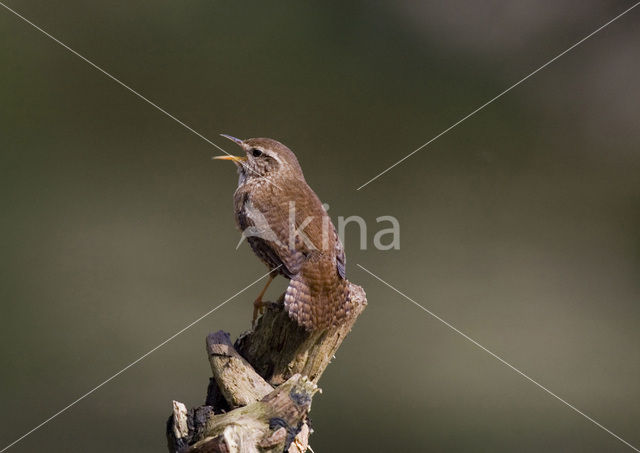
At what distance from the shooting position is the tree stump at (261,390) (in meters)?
2.01

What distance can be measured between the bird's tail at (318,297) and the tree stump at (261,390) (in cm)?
6

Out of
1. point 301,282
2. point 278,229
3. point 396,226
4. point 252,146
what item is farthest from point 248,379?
point 396,226

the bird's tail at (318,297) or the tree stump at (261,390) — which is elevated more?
the bird's tail at (318,297)

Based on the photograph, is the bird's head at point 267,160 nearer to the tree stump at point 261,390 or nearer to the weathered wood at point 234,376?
the tree stump at point 261,390

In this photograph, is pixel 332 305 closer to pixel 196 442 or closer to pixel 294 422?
pixel 294 422

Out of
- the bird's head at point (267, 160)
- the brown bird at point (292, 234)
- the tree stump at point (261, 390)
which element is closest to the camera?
the tree stump at point (261, 390)

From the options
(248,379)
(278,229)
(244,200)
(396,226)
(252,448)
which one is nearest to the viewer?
Result: (252,448)

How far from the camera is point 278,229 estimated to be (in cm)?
258

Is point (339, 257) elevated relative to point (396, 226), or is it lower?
lower

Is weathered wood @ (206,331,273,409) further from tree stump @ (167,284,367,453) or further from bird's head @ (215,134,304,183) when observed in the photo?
bird's head @ (215,134,304,183)

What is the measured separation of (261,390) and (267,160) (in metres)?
1.09

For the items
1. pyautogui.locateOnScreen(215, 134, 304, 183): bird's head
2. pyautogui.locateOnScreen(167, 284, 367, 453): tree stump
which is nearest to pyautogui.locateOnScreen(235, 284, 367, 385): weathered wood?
pyautogui.locateOnScreen(167, 284, 367, 453): tree stump

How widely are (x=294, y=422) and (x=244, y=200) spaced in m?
1.09

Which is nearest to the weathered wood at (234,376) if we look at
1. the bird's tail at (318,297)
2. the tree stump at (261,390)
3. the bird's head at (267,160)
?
the tree stump at (261,390)
